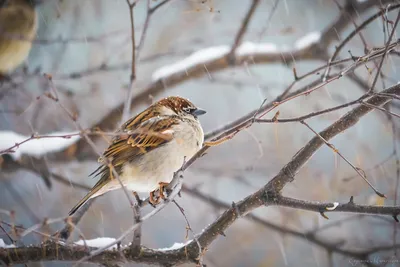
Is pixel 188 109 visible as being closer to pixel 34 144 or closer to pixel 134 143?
pixel 134 143

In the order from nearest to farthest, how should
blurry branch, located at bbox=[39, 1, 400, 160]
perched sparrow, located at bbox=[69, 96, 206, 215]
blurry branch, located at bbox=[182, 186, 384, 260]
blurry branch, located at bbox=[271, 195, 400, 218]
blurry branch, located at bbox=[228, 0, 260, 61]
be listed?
blurry branch, located at bbox=[271, 195, 400, 218]
perched sparrow, located at bbox=[69, 96, 206, 215]
blurry branch, located at bbox=[182, 186, 384, 260]
blurry branch, located at bbox=[228, 0, 260, 61]
blurry branch, located at bbox=[39, 1, 400, 160]

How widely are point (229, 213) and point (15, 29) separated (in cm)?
471

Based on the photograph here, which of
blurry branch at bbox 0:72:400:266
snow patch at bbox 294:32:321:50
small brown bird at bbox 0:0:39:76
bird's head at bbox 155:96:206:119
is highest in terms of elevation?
snow patch at bbox 294:32:321:50

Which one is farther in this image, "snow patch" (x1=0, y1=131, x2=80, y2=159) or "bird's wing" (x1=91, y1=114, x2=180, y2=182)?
"snow patch" (x1=0, y1=131, x2=80, y2=159)

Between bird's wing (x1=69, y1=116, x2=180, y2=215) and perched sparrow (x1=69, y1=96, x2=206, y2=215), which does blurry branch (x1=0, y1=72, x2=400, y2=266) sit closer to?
perched sparrow (x1=69, y1=96, x2=206, y2=215)

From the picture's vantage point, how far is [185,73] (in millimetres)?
6246

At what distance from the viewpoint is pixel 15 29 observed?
6.51m

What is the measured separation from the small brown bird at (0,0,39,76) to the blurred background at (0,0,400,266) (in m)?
0.31

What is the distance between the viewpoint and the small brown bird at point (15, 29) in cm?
627

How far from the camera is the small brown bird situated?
20.6ft

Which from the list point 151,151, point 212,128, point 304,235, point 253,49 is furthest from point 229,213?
point 212,128

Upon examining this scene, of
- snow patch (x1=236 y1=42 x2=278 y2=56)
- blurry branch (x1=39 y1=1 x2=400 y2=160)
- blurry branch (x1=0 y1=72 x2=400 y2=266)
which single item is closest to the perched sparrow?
blurry branch (x1=0 y1=72 x2=400 y2=266)

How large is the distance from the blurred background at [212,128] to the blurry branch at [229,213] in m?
2.47

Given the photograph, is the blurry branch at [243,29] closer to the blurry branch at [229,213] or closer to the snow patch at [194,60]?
the snow patch at [194,60]
